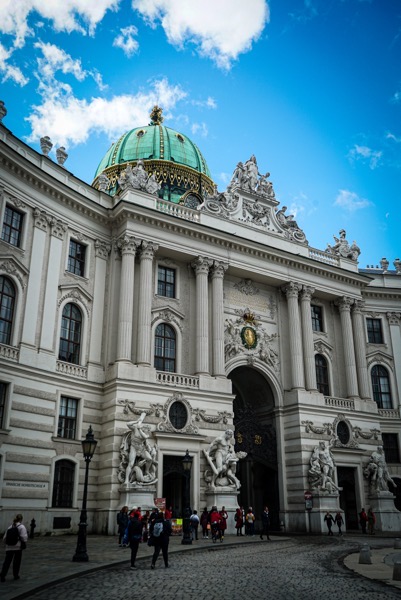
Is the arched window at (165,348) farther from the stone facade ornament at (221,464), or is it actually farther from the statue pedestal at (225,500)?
the statue pedestal at (225,500)

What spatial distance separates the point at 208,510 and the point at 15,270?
16095 mm

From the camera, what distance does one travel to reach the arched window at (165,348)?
3503 cm

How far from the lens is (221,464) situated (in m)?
32.3

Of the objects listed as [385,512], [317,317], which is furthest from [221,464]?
[317,317]

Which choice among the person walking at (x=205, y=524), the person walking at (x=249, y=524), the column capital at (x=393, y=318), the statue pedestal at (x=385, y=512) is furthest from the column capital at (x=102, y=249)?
the column capital at (x=393, y=318)

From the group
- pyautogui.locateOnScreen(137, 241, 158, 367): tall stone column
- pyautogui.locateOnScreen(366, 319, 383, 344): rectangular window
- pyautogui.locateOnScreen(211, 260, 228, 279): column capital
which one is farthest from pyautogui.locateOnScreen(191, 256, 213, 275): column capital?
pyautogui.locateOnScreen(366, 319, 383, 344): rectangular window

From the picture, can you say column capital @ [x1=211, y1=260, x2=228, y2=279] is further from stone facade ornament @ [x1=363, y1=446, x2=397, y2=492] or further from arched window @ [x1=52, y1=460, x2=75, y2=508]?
stone facade ornament @ [x1=363, y1=446, x2=397, y2=492]

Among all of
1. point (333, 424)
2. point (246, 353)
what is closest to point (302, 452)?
point (333, 424)

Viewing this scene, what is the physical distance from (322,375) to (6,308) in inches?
915

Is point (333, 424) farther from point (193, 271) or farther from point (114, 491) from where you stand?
point (114, 491)

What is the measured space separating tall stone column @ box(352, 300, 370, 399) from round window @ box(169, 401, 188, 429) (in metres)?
15.6

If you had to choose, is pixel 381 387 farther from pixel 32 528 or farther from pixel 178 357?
pixel 32 528

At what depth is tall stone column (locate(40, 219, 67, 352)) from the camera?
30.5 meters

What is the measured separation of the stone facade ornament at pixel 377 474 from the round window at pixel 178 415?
47.0ft
